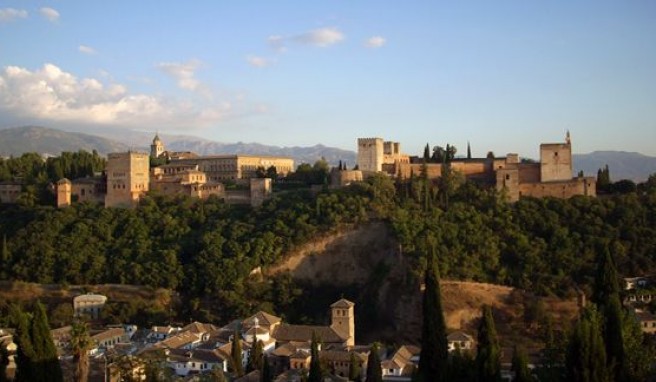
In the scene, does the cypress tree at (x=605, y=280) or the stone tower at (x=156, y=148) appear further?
the stone tower at (x=156, y=148)

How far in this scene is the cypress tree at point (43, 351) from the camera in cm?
2433

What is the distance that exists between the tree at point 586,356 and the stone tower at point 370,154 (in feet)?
105

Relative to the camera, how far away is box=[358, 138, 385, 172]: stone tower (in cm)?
5653

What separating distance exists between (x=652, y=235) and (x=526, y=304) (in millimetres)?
9427

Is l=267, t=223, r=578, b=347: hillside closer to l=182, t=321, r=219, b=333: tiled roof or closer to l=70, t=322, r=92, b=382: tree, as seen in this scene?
l=182, t=321, r=219, b=333: tiled roof

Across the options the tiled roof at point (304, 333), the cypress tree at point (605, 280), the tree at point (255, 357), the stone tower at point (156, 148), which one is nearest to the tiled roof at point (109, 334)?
the tiled roof at point (304, 333)

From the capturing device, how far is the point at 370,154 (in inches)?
2233

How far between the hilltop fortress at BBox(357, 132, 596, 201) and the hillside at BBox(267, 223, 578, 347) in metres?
6.47

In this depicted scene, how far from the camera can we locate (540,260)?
46.8 m

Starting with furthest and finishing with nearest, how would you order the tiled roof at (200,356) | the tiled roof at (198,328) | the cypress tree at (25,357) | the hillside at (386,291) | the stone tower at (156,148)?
the stone tower at (156,148), the hillside at (386,291), the tiled roof at (198,328), the tiled roof at (200,356), the cypress tree at (25,357)

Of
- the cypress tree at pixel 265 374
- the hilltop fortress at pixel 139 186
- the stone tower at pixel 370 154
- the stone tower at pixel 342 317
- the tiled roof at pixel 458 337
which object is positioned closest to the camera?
the cypress tree at pixel 265 374

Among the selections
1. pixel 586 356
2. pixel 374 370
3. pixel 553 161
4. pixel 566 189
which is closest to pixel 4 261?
pixel 374 370

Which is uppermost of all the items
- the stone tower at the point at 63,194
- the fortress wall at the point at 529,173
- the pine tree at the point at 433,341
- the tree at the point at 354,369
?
the fortress wall at the point at 529,173

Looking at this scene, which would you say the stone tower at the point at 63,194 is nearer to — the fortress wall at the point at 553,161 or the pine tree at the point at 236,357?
the pine tree at the point at 236,357
